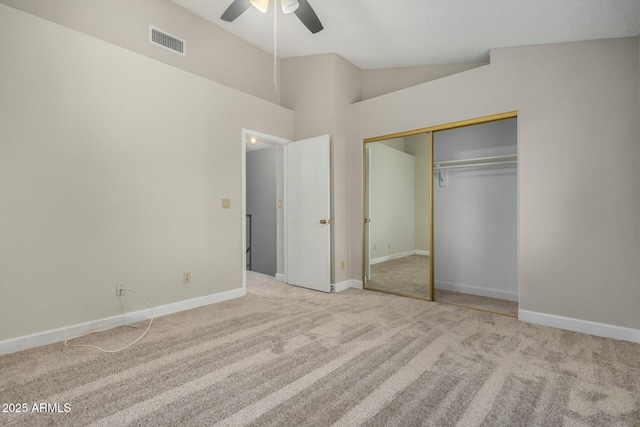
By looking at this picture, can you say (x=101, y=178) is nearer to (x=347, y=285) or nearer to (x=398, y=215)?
(x=347, y=285)

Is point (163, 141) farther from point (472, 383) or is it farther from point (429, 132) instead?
point (472, 383)

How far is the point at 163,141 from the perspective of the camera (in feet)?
10.6

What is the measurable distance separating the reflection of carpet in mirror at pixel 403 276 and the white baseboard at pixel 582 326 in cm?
111

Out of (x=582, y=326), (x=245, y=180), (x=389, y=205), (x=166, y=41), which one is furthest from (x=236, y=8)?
(x=582, y=326)

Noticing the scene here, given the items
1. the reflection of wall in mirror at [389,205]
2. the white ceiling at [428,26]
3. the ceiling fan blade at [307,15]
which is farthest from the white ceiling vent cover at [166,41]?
the reflection of wall in mirror at [389,205]

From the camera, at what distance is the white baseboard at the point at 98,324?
93.6 inches

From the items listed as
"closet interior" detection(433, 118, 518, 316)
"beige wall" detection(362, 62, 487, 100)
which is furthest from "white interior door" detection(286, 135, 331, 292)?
"closet interior" detection(433, 118, 518, 316)

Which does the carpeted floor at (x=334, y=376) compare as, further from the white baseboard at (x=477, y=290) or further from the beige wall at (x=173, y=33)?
the beige wall at (x=173, y=33)

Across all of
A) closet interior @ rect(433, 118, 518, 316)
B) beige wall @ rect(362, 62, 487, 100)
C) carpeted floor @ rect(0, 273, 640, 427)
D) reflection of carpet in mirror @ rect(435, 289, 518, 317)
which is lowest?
reflection of carpet in mirror @ rect(435, 289, 518, 317)

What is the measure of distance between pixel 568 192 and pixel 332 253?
2654 millimetres

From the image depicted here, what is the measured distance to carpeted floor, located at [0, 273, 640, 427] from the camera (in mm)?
1636

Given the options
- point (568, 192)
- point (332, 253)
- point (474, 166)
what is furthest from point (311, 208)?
point (568, 192)

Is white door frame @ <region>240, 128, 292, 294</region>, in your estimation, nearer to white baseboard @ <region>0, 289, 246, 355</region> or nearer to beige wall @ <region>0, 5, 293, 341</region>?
beige wall @ <region>0, 5, 293, 341</region>

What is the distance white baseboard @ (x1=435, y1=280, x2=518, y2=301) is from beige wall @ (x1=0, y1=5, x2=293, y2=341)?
2.85m
